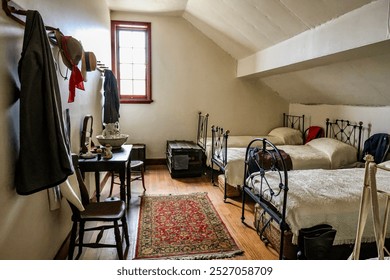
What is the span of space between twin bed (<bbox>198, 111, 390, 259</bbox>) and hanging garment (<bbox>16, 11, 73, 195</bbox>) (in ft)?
4.78

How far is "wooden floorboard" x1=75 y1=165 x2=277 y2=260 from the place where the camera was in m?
2.25

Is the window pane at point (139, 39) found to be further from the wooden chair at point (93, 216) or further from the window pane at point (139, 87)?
the wooden chair at point (93, 216)

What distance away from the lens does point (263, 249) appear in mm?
2334

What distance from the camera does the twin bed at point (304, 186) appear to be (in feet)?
6.33

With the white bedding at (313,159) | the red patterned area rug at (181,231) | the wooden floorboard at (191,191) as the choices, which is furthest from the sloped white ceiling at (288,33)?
the red patterned area rug at (181,231)

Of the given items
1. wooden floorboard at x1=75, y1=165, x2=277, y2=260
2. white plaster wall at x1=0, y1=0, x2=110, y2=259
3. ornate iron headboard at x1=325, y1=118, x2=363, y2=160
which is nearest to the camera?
white plaster wall at x1=0, y1=0, x2=110, y2=259

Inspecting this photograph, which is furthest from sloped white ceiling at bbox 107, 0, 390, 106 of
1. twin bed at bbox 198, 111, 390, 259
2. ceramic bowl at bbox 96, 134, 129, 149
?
ceramic bowl at bbox 96, 134, 129, 149

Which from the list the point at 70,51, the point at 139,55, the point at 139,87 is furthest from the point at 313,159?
the point at 139,55

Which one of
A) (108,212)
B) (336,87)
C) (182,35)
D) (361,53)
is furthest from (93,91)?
(336,87)

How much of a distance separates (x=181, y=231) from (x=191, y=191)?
1197 mm

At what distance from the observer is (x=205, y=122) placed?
16.9 feet

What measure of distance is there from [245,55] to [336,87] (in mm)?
1596

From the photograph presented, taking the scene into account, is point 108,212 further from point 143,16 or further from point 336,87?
point 143,16

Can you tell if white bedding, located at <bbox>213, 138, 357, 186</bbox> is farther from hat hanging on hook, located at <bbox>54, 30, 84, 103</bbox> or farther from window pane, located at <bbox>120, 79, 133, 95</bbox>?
window pane, located at <bbox>120, 79, 133, 95</bbox>
